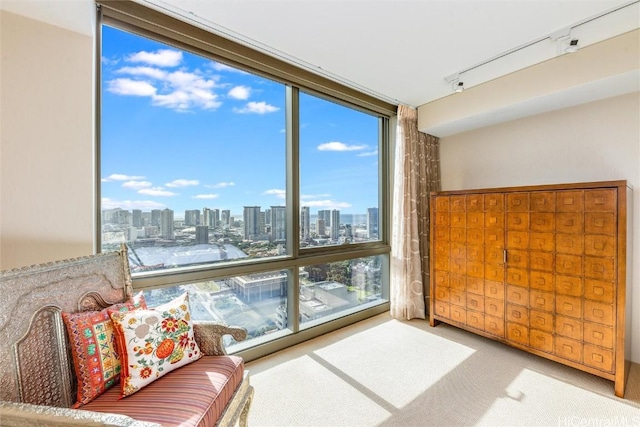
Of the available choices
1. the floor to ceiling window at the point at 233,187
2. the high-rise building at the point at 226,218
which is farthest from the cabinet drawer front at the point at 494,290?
the high-rise building at the point at 226,218

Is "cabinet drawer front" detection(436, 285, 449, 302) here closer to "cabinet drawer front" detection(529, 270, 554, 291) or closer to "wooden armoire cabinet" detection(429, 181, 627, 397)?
"wooden armoire cabinet" detection(429, 181, 627, 397)

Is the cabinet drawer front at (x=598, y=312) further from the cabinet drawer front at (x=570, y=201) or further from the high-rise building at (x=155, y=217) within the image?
the high-rise building at (x=155, y=217)

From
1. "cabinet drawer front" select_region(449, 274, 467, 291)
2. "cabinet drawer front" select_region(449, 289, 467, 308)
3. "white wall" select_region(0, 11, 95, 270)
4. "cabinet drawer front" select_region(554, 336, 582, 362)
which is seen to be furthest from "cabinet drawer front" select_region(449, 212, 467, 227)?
"white wall" select_region(0, 11, 95, 270)

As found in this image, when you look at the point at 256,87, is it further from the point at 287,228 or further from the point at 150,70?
the point at 287,228

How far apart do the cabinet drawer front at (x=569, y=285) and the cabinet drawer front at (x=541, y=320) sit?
23cm

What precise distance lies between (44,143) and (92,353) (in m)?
1.16

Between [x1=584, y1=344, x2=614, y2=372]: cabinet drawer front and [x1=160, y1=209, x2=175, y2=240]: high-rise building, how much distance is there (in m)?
3.22

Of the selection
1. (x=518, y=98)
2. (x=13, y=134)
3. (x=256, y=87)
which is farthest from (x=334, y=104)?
(x=13, y=134)

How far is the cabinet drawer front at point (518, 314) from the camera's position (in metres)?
2.34

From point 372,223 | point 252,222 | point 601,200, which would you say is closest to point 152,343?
point 252,222

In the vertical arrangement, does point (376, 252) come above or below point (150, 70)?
below

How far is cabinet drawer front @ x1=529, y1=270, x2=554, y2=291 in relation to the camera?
2217 millimetres

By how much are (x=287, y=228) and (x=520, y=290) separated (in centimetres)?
214

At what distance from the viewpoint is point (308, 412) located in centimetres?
177
